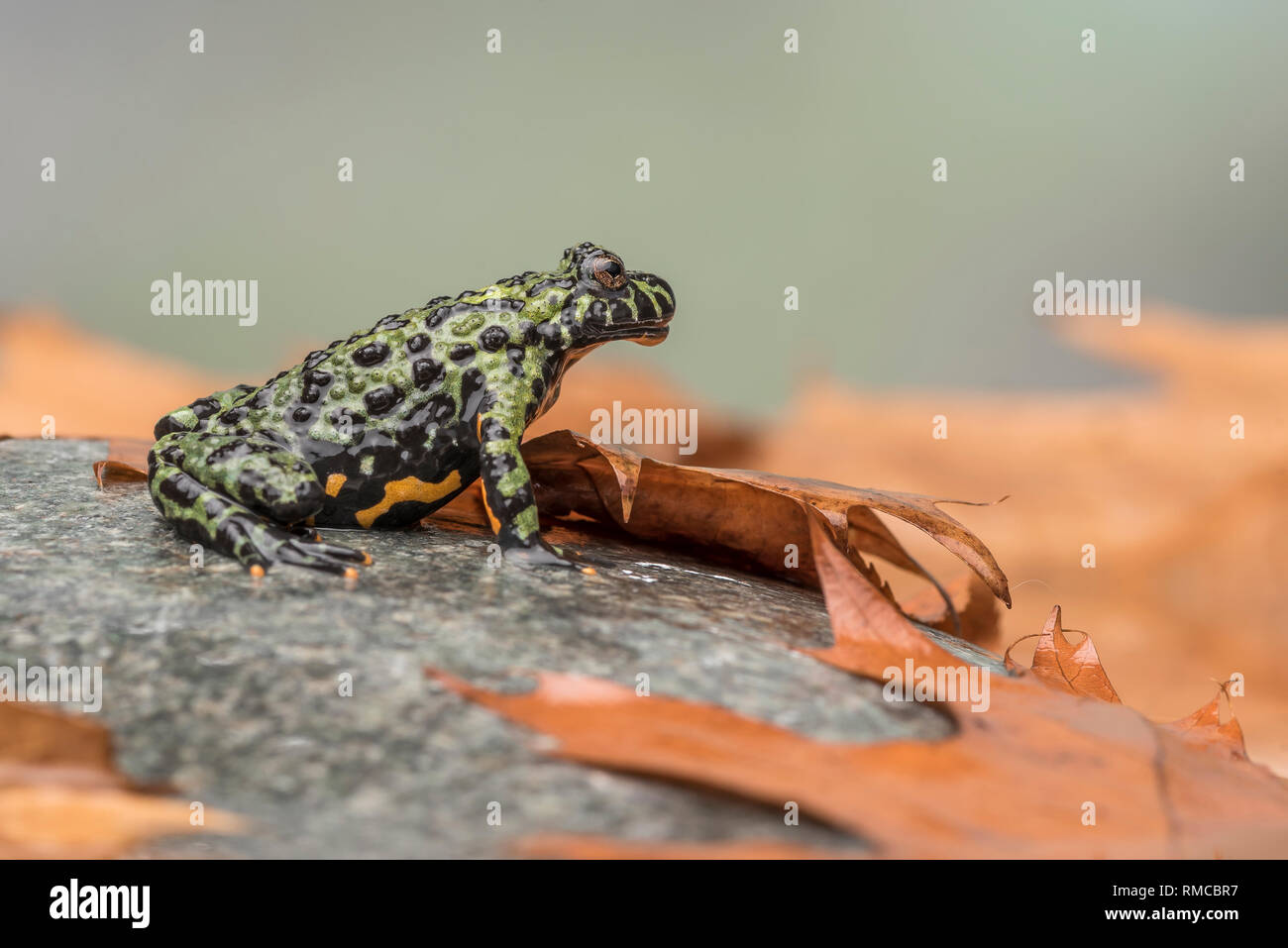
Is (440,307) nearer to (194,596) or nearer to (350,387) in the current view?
(350,387)

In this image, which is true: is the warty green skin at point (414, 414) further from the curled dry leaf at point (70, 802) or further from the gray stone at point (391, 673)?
the curled dry leaf at point (70, 802)

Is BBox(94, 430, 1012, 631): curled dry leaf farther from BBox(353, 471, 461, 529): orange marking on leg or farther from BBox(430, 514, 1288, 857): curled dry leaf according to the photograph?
BBox(430, 514, 1288, 857): curled dry leaf

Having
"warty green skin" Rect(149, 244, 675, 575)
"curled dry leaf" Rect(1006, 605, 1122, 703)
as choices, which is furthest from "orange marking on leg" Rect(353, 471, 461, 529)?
"curled dry leaf" Rect(1006, 605, 1122, 703)

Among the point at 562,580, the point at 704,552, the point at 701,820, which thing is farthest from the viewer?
the point at 704,552

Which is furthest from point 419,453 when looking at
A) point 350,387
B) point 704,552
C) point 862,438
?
point 862,438

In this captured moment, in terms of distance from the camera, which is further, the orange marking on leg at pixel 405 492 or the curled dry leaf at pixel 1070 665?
the orange marking on leg at pixel 405 492

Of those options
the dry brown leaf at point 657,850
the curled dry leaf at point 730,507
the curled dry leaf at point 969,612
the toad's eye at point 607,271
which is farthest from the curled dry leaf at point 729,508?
the dry brown leaf at point 657,850
